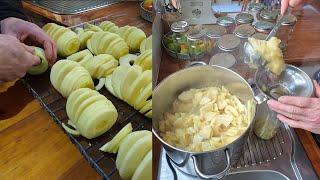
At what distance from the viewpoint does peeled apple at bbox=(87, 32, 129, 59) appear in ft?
2.71

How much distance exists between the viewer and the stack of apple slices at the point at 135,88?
0.68 metres

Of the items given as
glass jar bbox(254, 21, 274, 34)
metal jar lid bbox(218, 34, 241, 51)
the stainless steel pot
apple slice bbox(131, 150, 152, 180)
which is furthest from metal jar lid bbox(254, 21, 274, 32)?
apple slice bbox(131, 150, 152, 180)

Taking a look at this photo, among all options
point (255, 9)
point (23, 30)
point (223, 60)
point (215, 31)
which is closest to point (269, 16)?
point (255, 9)

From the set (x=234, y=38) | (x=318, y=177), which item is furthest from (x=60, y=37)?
(x=318, y=177)

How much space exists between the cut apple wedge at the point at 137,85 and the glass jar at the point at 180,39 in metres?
0.42

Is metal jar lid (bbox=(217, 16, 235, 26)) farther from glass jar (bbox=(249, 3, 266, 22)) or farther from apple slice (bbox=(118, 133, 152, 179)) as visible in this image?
apple slice (bbox=(118, 133, 152, 179))

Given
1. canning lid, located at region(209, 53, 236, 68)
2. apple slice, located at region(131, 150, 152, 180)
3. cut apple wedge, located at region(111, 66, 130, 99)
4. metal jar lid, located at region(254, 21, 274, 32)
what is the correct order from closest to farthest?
apple slice, located at region(131, 150, 152, 180) < cut apple wedge, located at region(111, 66, 130, 99) < canning lid, located at region(209, 53, 236, 68) < metal jar lid, located at region(254, 21, 274, 32)

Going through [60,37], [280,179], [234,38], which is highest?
[60,37]

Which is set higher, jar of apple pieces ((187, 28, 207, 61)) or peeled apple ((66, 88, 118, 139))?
peeled apple ((66, 88, 118, 139))

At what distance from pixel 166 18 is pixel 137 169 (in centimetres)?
82

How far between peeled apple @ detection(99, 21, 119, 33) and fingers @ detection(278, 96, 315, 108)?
0.49 m

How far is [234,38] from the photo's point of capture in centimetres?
111

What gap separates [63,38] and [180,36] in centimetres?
48

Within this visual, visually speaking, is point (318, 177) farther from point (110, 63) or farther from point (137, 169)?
point (110, 63)
